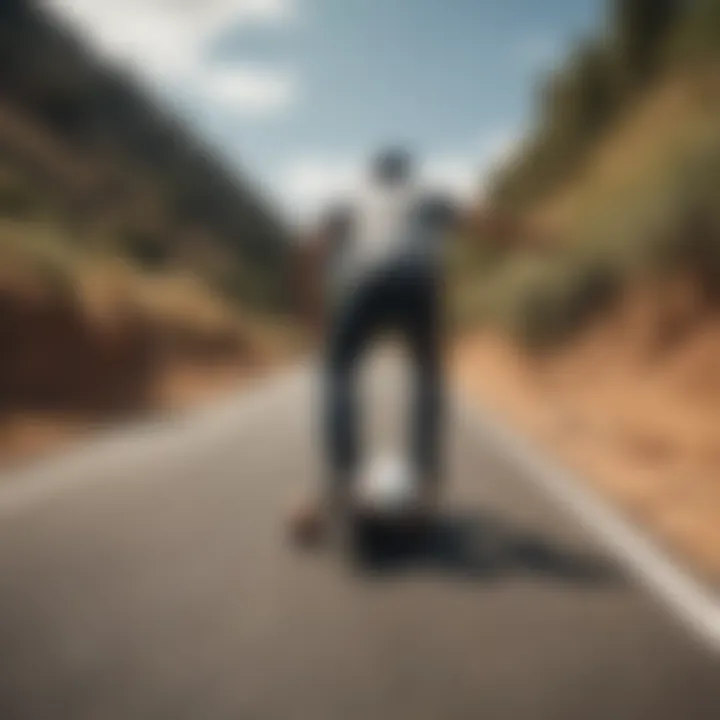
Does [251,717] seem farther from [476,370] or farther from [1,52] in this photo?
[476,370]

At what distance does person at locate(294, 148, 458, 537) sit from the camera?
5.43 m

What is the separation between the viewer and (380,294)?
551cm

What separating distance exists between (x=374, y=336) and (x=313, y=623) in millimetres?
1823

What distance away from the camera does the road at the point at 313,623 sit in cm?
350

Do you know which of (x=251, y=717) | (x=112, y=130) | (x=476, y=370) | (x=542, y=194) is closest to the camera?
(x=251, y=717)

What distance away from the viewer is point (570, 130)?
5425 centimetres

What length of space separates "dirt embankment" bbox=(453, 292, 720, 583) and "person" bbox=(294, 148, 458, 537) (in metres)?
1.87

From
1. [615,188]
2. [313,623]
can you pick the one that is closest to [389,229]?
[313,623]

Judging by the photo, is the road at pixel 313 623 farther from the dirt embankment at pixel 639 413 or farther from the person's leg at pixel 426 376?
the dirt embankment at pixel 639 413

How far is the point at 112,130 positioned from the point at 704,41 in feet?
80.0

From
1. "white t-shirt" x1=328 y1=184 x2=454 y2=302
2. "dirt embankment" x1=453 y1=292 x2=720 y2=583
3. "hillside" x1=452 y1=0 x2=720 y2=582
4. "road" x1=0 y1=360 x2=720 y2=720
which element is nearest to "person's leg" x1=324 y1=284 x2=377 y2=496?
"white t-shirt" x1=328 y1=184 x2=454 y2=302

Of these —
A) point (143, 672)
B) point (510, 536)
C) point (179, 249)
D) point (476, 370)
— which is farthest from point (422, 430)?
point (179, 249)

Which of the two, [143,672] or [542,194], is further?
[542,194]

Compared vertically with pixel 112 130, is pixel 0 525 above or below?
below
